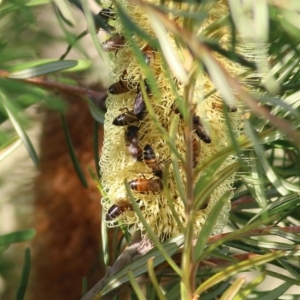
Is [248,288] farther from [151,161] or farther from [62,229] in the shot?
[62,229]

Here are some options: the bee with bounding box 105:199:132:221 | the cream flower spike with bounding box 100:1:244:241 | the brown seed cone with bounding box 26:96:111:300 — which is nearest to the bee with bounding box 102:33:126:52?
the cream flower spike with bounding box 100:1:244:241

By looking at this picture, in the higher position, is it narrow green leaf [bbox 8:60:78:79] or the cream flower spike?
narrow green leaf [bbox 8:60:78:79]

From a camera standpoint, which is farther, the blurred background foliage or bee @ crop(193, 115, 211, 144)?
bee @ crop(193, 115, 211, 144)

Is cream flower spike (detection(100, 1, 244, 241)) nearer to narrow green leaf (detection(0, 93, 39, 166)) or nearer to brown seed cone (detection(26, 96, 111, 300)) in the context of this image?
narrow green leaf (detection(0, 93, 39, 166))

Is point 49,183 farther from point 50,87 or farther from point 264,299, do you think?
point 264,299

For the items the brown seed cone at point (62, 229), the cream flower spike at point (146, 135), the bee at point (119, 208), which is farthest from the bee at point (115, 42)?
the brown seed cone at point (62, 229)

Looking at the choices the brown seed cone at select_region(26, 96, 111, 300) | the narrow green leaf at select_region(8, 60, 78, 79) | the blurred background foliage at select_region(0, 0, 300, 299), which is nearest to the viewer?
the blurred background foliage at select_region(0, 0, 300, 299)

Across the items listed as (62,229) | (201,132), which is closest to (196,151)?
(201,132)

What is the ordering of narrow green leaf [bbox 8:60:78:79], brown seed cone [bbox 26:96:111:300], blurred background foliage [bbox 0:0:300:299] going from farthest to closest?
brown seed cone [bbox 26:96:111:300] → narrow green leaf [bbox 8:60:78:79] → blurred background foliage [bbox 0:0:300:299]
